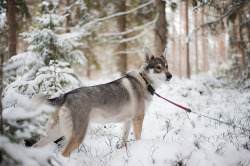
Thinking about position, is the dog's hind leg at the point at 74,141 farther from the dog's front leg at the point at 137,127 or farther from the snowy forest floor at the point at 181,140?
the dog's front leg at the point at 137,127

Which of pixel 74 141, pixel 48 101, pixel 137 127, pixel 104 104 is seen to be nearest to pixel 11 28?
pixel 48 101

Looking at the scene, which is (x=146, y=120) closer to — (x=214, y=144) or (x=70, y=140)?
(x=214, y=144)

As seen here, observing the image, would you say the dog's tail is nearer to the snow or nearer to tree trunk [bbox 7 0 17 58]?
the snow

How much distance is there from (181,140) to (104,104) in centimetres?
180

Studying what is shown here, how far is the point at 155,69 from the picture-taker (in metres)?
3.79

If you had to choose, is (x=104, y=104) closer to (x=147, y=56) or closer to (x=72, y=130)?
(x=72, y=130)

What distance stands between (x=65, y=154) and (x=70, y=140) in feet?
0.77

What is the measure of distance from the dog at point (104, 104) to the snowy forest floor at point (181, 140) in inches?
15.8

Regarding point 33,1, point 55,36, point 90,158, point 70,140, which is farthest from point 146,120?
point 33,1

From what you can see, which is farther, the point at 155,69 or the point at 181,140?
the point at 155,69

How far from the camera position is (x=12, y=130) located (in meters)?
1.82

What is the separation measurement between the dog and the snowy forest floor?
1.32ft

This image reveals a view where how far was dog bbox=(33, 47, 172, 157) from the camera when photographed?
8.61 ft

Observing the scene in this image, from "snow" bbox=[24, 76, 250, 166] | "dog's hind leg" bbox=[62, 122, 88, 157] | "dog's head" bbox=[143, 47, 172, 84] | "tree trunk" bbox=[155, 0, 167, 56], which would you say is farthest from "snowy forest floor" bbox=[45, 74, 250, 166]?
"tree trunk" bbox=[155, 0, 167, 56]
